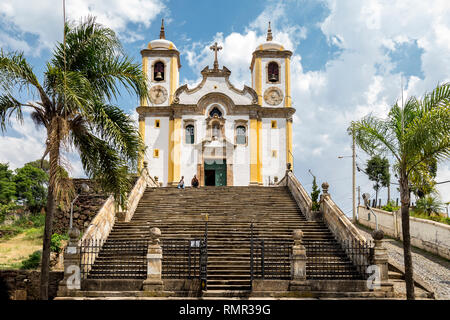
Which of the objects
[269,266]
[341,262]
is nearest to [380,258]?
[341,262]

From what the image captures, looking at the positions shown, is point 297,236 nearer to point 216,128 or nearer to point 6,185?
point 216,128

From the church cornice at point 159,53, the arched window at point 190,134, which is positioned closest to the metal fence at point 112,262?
the arched window at point 190,134

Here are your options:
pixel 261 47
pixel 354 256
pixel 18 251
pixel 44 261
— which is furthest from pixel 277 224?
pixel 261 47

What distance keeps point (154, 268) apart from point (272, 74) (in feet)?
76.4

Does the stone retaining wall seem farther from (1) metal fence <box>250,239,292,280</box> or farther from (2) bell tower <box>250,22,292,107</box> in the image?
(2) bell tower <box>250,22,292,107</box>

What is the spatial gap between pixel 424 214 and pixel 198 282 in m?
17.0

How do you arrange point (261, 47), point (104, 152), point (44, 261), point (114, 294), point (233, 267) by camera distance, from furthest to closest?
point (261, 47) < point (233, 267) < point (114, 294) < point (104, 152) < point (44, 261)

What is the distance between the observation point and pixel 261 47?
33.3m

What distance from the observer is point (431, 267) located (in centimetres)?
1625

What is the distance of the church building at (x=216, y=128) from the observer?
30391 millimetres

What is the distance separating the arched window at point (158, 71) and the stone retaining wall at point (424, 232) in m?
17.4

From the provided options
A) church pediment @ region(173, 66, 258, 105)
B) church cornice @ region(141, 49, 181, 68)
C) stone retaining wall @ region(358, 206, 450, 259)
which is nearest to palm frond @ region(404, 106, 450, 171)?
stone retaining wall @ region(358, 206, 450, 259)

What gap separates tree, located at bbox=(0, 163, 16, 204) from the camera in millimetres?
40625
